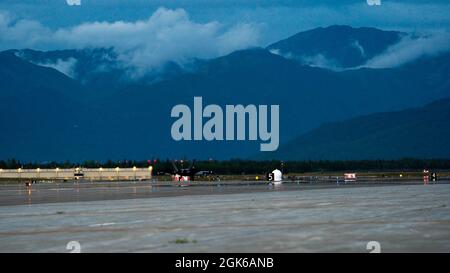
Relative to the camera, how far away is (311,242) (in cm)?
2492

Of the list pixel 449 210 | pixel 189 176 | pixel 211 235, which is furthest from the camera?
pixel 189 176

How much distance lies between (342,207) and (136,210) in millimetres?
9543

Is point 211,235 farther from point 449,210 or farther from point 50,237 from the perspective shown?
A: point 449,210

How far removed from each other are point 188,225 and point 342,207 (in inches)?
485

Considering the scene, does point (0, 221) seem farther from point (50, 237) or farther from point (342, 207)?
point (342, 207)
